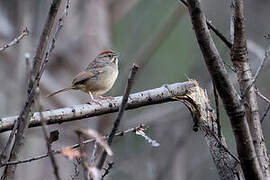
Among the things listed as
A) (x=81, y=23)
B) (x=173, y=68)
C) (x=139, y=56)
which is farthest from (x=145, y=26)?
(x=139, y=56)

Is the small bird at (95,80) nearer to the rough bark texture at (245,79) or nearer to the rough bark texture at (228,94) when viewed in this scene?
the rough bark texture at (245,79)

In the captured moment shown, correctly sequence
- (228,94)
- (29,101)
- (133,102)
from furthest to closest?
(133,102) < (228,94) < (29,101)

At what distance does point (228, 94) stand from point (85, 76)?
3.15 metres

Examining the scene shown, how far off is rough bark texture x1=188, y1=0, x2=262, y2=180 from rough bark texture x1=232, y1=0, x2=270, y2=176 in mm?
178

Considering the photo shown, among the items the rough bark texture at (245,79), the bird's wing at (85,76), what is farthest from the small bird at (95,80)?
the rough bark texture at (245,79)

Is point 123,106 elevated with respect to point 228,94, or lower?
lower

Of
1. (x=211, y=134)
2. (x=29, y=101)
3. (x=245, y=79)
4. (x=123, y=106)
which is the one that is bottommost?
(x=123, y=106)

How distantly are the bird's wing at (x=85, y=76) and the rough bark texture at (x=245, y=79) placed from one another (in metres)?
2.80

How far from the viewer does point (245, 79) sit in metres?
2.68

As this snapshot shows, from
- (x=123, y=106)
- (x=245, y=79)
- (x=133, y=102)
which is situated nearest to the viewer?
(x=123, y=106)

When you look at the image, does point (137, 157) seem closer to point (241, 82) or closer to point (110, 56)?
point (110, 56)

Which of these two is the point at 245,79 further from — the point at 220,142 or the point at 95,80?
the point at 95,80

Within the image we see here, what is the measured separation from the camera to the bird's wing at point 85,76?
17.4ft

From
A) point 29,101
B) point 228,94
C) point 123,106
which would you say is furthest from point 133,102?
point 123,106
